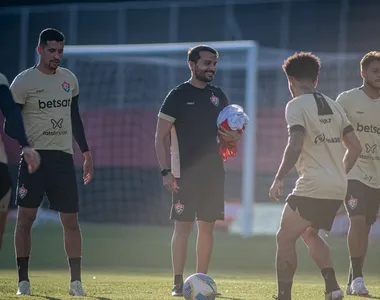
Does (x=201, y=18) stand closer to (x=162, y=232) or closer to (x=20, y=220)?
(x=162, y=232)

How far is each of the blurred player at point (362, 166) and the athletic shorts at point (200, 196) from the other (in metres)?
1.18

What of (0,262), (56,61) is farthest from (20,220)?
(0,262)

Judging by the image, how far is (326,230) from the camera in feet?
22.1

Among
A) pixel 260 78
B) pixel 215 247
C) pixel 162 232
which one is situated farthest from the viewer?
pixel 260 78

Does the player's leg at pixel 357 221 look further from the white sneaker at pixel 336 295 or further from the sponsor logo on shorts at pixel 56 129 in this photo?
the sponsor logo on shorts at pixel 56 129

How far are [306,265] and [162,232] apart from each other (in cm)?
675

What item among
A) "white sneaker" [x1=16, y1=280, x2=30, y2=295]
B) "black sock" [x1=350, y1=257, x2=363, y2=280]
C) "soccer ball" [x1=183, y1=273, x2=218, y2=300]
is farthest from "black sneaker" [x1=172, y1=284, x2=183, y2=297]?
"black sock" [x1=350, y1=257, x2=363, y2=280]

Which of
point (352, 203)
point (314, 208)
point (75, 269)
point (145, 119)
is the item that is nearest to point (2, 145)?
point (314, 208)

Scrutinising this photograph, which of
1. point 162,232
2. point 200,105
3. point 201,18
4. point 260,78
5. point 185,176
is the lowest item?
point 162,232

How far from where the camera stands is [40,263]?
41.3 ft

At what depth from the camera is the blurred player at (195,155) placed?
823 cm

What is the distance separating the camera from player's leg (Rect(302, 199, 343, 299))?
21.6 feet

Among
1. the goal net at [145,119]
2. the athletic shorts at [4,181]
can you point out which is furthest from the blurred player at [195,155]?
the goal net at [145,119]

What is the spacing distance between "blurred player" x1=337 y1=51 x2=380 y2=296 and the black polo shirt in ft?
3.84
